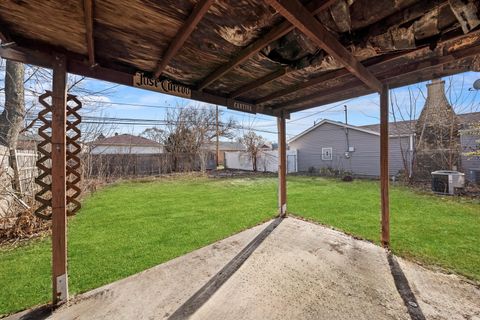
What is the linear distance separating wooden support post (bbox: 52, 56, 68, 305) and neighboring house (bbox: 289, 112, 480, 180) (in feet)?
37.0

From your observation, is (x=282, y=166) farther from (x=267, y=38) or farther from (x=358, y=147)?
(x=358, y=147)

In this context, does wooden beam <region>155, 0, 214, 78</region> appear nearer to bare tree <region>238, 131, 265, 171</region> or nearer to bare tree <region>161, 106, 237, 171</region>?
bare tree <region>161, 106, 237, 171</region>

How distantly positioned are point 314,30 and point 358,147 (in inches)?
517

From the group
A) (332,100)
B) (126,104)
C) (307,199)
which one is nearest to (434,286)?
(332,100)

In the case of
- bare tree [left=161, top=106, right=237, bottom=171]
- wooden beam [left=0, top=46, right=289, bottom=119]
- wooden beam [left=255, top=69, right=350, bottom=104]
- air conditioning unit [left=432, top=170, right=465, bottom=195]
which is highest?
bare tree [left=161, top=106, right=237, bottom=171]

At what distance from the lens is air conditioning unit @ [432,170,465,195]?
6.85 metres

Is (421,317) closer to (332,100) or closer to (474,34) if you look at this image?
(474,34)

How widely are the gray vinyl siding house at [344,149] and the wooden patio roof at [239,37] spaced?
1051cm

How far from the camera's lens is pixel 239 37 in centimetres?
167

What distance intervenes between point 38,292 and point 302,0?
340 centimetres

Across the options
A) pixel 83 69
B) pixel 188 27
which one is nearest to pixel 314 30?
pixel 188 27

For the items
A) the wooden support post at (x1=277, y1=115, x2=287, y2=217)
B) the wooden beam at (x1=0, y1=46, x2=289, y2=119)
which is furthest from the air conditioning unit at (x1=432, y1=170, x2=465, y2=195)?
the wooden beam at (x1=0, y1=46, x2=289, y2=119)

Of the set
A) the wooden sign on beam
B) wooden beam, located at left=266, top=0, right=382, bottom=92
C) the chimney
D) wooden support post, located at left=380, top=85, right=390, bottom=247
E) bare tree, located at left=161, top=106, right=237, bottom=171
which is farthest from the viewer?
bare tree, located at left=161, top=106, right=237, bottom=171

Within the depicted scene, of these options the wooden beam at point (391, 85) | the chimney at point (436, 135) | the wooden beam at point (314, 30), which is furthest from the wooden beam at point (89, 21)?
the chimney at point (436, 135)
